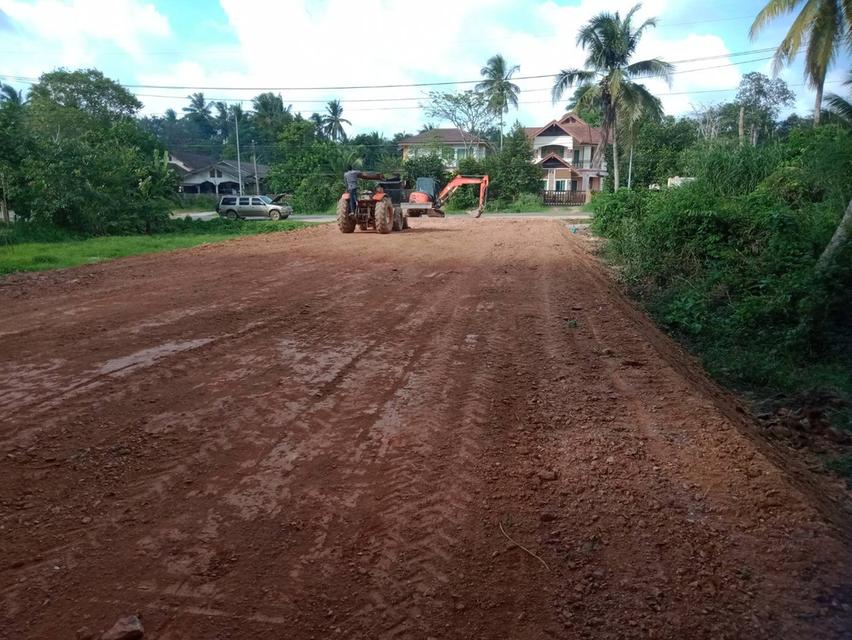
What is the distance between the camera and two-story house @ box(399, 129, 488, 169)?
184ft

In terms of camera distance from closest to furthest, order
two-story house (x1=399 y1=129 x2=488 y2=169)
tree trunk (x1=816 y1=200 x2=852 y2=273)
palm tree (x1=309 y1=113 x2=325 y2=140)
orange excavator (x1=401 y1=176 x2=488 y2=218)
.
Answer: tree trunk (x1=816 y1=200 x2=852 y2=273) < orange excavator (x1=401 y1=176 x2=488 y2=218) < two-story house (x1=399 y1=129 x2=488 y2=169) < palm tree (x1=309 y1=113 x2=325 y2=140)

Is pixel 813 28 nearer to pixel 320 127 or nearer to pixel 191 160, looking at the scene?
pixel 320 127

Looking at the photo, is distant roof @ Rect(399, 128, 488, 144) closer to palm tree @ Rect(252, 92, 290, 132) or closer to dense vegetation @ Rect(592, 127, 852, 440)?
palm tree @ Rect(252, 92, 290, 132)

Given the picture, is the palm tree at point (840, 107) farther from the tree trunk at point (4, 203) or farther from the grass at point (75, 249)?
the tree trunk at point (4, 203)

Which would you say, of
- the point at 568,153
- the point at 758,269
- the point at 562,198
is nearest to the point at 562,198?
the point at 562,198

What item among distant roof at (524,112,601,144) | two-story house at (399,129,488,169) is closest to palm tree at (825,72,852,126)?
two-story house at (399,129,488,169)

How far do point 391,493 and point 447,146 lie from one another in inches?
2244

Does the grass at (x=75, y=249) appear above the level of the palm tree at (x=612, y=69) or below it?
below

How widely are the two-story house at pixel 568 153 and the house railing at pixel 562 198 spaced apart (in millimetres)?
5340

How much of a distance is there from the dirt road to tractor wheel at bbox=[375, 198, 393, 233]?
1402 centimetres

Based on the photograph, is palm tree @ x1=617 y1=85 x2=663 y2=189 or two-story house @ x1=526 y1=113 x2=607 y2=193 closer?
palm tree @ x1=617 y1=85 x2=663 y2=189

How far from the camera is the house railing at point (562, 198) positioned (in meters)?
52.0

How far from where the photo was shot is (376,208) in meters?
21.2

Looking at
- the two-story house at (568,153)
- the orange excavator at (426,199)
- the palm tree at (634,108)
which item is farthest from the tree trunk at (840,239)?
the two-story house at (568,153)
